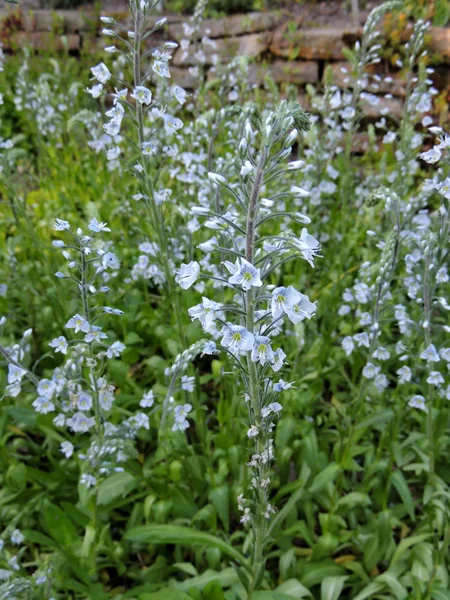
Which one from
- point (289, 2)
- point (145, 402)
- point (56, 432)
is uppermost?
point (289, 2)

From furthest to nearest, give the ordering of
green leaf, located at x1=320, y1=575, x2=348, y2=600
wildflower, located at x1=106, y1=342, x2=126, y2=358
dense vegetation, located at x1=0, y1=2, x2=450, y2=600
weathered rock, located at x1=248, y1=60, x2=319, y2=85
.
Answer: weathered rock, located at x1=248, y1=60, x2=319, y2=85, green leaf, located at x1=320, y1=575, x2=348, y2=600, wildflower, located at x1=106, y1=342, x2=126, y2=358, dense vegetation, located at x1=0, y1=2, x2=450, y2=600

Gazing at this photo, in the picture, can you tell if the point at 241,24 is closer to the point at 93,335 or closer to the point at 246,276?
the point at 93,335

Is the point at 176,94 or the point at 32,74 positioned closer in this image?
the point at 176,94

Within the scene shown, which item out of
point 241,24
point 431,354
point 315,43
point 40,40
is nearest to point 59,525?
point 431,354

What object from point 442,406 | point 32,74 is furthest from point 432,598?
point 32,74

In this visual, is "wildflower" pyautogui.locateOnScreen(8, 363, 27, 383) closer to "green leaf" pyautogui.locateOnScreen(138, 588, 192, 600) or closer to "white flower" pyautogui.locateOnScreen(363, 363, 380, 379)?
"green leaf" pyautogui.locateOnScreen(138, 588, 192, 600)

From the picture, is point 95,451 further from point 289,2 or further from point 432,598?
point 289,2

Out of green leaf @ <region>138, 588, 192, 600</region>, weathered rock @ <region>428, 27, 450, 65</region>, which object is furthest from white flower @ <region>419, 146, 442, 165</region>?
weathered rock @ <region>428, 27, 450, 65</region>
